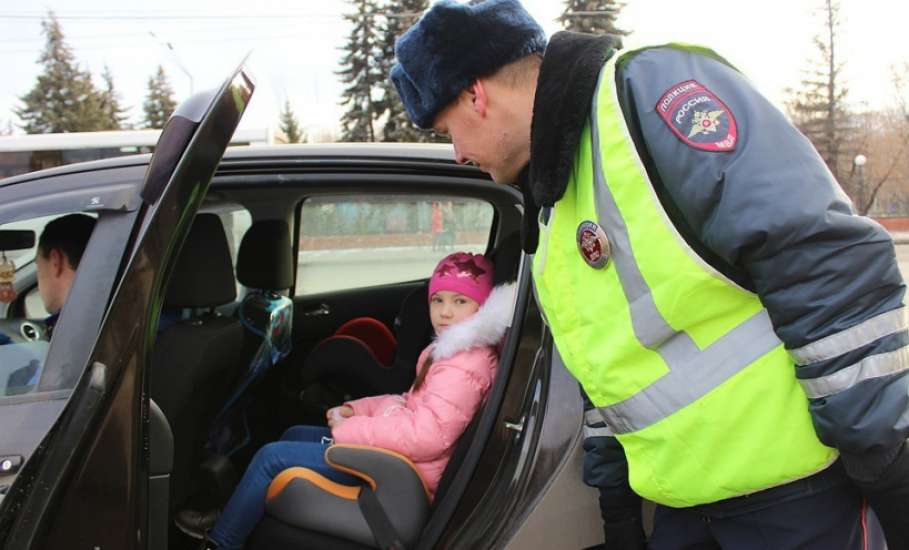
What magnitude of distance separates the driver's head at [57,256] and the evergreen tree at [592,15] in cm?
2395

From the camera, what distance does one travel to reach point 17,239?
1812mm

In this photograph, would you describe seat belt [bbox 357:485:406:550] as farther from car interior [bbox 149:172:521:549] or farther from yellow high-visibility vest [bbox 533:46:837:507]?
yellow high-visibility vest [bbox 533:46:837:507]

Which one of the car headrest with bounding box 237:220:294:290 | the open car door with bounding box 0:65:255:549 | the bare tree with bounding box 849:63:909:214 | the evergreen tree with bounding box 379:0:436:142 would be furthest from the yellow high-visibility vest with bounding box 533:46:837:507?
the bare tree with bounding box 849:63:909:214

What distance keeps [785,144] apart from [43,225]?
1621 millimetres

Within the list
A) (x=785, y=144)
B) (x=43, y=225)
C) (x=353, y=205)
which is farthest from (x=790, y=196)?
(x=353, y=205)

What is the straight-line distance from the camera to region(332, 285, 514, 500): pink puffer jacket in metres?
1.95

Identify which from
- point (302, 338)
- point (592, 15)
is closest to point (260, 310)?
point (302, 338)

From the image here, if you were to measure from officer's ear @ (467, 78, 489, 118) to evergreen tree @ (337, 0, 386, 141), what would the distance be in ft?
99.0

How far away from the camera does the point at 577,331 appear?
1235 millimetres

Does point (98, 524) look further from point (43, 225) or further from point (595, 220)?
point (595, 220)

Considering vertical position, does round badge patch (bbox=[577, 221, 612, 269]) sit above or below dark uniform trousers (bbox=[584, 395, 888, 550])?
above

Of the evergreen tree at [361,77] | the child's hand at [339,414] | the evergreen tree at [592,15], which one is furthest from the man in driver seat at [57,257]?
the evergreen tree at [361,77]

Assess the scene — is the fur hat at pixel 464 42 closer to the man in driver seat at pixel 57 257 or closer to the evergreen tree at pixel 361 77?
the man in driver seat at pixel 57 257

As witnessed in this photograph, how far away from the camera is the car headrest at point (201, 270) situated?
7.03ft
